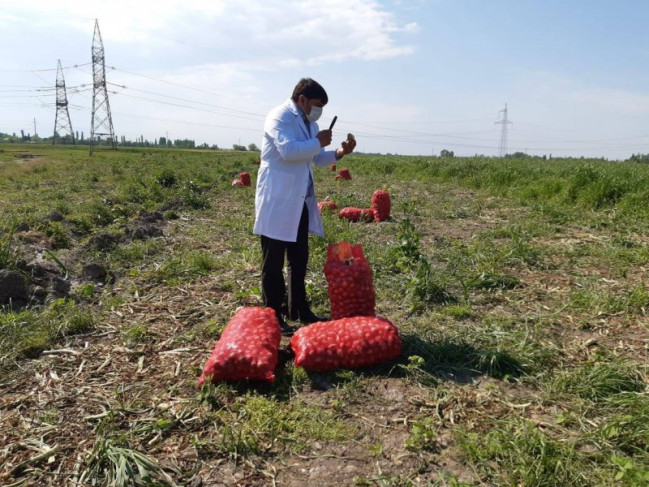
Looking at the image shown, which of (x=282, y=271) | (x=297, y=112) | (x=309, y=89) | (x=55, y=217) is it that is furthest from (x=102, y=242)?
(x=309, y=89)

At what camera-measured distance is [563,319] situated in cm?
389

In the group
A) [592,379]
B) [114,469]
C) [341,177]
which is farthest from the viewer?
[341,177]

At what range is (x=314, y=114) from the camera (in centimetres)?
374

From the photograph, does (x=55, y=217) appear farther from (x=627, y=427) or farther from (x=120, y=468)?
(x=627, y=427)

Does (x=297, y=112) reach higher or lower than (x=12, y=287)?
higher

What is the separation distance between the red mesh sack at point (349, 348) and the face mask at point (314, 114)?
1717mm

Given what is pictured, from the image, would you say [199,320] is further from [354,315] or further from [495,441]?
[495,441]

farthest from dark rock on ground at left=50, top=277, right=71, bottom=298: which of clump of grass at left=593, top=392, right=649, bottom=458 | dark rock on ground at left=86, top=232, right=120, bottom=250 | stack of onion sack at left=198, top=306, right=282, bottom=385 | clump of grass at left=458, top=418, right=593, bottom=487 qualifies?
clump of grass at left=593, top=392, right=649, bottom=458

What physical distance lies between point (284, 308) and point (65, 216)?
225 inches

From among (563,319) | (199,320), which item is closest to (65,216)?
(199,320)

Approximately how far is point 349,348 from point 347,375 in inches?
7.0

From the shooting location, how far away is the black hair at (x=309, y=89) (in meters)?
3.62

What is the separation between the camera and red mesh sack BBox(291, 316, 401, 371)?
312 cm

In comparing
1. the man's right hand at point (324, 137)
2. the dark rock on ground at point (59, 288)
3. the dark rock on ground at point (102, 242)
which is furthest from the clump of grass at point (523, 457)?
the dark rock on ground at point (102, 242)
